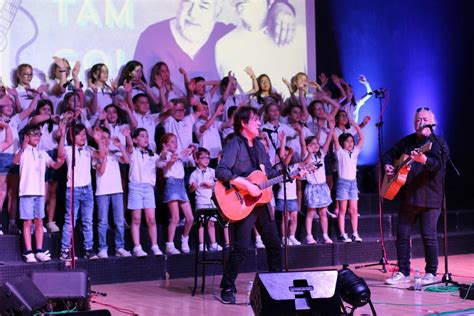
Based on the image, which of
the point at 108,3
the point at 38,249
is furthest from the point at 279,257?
the point at 108,3

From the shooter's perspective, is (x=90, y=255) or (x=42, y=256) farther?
(x=90, y=255)

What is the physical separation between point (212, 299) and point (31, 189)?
2.37 metres

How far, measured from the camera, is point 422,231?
8.05m

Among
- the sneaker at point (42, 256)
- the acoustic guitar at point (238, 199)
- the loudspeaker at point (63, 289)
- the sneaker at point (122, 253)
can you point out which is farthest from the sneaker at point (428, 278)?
the sneaker at point (42, 256)

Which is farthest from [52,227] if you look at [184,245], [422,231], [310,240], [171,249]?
[422,231]

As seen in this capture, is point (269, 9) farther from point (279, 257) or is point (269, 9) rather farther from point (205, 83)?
point (279, 257)

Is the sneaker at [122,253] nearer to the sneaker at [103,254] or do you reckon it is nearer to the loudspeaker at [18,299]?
the sneaker at [103,254]

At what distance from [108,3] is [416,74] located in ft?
17.0

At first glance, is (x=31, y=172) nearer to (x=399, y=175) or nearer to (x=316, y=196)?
(x=316, y=196)

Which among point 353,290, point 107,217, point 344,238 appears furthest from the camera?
point 344,238

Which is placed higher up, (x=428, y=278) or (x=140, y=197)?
(x=140, y=197)

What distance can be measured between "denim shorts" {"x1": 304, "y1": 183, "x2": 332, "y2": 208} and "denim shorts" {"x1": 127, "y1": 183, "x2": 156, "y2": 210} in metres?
2.09

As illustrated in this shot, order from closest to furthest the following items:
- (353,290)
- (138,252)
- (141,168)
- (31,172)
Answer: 1. (353,290)
2. (31,172)
3. (138,252)
4. (141,168)

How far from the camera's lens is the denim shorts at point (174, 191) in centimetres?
937
